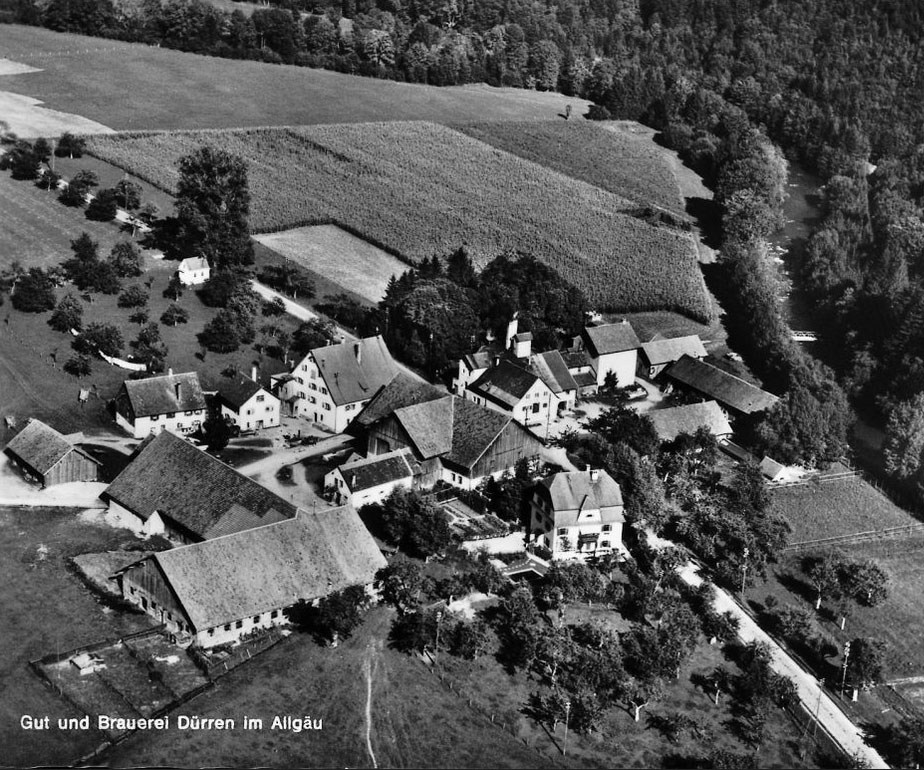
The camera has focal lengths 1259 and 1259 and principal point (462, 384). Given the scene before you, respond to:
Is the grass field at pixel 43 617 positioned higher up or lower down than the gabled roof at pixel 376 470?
lower down

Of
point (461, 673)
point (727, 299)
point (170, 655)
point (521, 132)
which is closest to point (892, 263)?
point (727, 299)

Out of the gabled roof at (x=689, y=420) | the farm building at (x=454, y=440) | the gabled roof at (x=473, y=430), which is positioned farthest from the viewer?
the gabled roof at (x=689, y=420)

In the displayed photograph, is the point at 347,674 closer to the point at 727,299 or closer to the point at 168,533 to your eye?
the point at 168,533

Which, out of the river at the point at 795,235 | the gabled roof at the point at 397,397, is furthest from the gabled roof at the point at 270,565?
the river at the point at 795,235

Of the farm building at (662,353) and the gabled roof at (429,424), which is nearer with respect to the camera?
the gabled roof at (429,424)

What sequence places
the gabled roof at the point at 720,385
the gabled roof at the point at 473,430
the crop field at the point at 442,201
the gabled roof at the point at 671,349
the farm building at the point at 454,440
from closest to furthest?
1. the gabled roof at the point at 473,430
2. the farm building at the point at 454,440
3. the gabled roof at the point at 720,385
4. the gabled roof at the point at 671,349
5. the crop field at the point at 442,201

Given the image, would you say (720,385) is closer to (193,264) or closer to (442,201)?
(193,264)

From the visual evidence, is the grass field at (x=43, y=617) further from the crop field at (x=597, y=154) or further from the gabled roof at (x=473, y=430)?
the crop field at (x=597, y=154)
